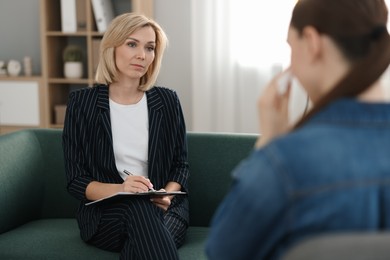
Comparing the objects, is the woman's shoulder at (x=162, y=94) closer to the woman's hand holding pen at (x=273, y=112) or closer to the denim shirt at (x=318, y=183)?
the woman's hand holding pen at (x=273, y=112)

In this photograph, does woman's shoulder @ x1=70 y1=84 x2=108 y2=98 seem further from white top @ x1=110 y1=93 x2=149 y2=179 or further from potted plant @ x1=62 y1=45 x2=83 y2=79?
potted plant @ x1=62 y1=45 x2=83 y2=79

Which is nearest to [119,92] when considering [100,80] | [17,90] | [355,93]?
[100,80]

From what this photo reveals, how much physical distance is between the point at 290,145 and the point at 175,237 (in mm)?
1567

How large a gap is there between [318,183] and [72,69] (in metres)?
3.91

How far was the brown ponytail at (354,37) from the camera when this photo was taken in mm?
1069

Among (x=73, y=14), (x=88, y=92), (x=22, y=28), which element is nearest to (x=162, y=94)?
Result: (x=88, y=92)

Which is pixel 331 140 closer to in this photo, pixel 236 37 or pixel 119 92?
pixel 119 92

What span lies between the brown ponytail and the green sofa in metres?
1.47

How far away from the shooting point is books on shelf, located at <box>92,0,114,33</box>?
449cm

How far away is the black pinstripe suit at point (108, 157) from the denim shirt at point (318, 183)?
1410mm

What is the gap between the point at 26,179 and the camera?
9.00ft

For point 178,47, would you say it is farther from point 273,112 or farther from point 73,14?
point 273,112

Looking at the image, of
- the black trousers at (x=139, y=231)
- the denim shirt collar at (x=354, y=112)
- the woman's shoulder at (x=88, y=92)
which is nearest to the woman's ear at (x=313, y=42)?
the denim shirt collar at (x=354, y=112)

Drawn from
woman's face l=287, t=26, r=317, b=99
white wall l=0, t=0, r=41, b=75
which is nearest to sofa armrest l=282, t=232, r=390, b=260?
woman's face l=287, t=26, r=317, b=99
